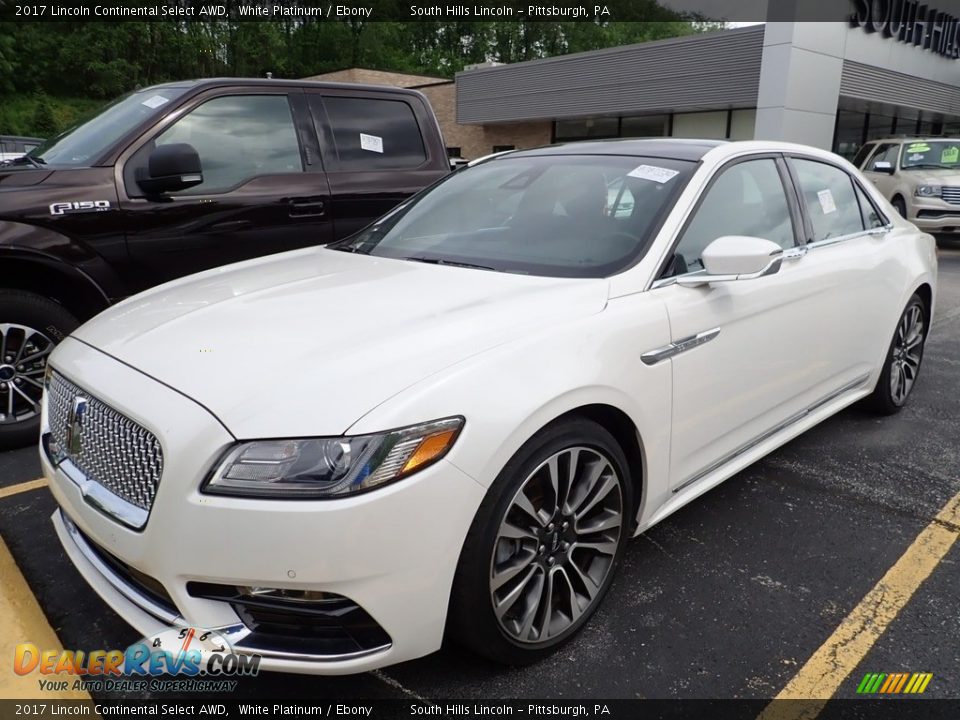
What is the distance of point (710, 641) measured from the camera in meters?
2.35

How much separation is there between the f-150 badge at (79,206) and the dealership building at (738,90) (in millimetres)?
14675

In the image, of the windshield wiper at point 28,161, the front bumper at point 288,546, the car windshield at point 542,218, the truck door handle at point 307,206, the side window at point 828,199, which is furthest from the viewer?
the truck door handle at point 307,206

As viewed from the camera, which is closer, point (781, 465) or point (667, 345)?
point (667, 345)

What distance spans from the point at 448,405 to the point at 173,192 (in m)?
2.90

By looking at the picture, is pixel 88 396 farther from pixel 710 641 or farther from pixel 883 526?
pixel 883 526

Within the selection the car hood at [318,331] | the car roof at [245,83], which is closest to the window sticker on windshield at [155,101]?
the car roof at [245,83]

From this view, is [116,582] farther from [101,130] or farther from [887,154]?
[887,154]

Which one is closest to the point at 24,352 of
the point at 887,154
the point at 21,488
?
the point at 21,488

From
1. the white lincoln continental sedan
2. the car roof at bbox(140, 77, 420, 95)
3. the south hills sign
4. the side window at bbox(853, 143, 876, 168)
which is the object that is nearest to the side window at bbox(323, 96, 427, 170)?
the car roof at bbox(140, 77, 420, 95)

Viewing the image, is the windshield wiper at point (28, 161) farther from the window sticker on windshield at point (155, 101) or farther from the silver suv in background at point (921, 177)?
the silver suv in background at point (921, 177)

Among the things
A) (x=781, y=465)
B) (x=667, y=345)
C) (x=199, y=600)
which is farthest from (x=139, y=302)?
(x=781, y=465)

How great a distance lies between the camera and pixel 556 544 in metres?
2.20

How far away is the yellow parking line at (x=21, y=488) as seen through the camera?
3301 millimetres

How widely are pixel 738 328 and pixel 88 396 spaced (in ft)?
7.40
